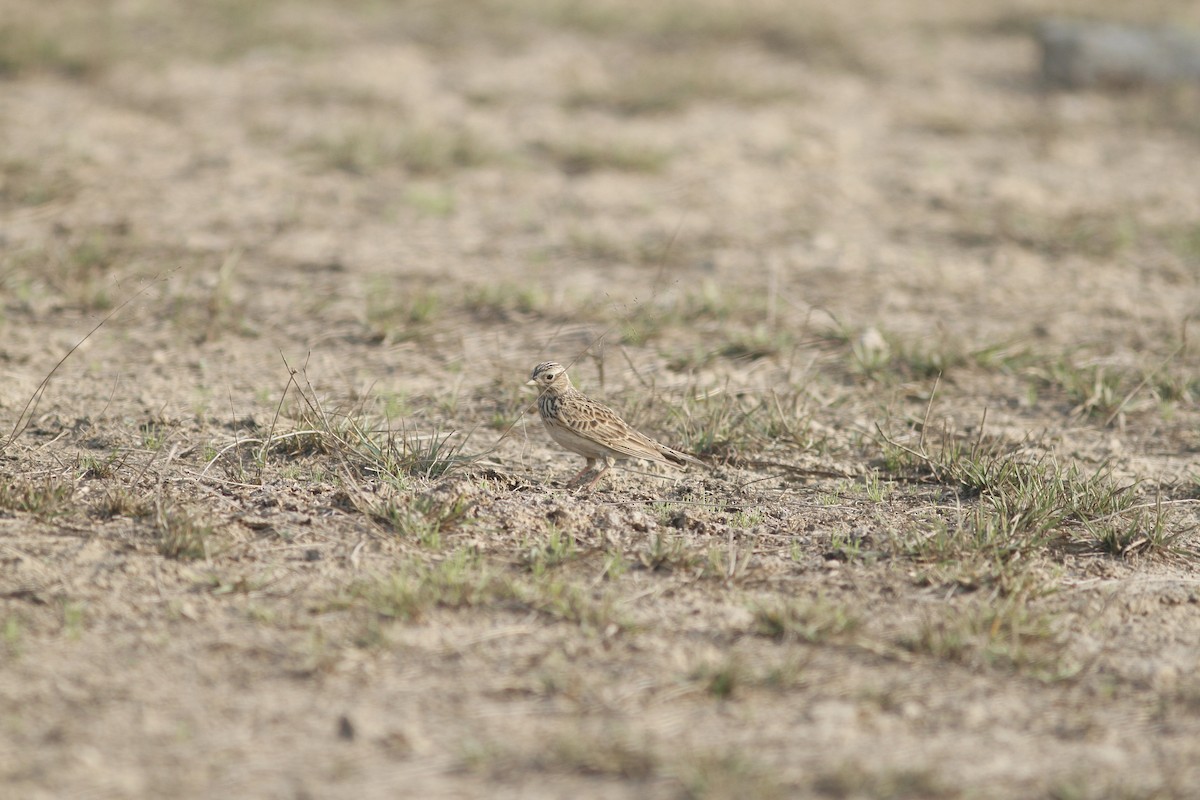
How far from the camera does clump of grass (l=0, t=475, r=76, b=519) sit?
4543 mm

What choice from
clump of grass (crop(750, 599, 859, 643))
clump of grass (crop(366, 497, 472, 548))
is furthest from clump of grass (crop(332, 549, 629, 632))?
clump of grass (crop(750, 599, 859, 643))

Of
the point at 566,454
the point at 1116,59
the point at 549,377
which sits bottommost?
the point at 566,454

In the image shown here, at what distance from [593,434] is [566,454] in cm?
58

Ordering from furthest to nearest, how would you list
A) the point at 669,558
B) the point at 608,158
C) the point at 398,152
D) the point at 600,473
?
the point at 608,158 < the point at 398,152 < the point at 600,473 < the point at 669,558

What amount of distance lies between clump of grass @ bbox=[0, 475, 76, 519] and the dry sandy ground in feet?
0.07

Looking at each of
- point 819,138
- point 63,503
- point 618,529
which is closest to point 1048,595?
point 618,529

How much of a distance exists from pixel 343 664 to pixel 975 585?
2.12 meters

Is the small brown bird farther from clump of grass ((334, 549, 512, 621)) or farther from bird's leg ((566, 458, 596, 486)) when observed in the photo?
clump of grass ((334, 549, 512, 621))

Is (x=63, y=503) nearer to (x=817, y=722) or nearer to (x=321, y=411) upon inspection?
(x=321, y=411)

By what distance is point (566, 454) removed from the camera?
5703mm

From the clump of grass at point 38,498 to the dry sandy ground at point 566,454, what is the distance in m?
0.02

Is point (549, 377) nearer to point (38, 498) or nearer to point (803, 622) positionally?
point (803, 622)

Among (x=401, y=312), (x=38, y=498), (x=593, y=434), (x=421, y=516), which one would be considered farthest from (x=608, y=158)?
(x=38, y=498)

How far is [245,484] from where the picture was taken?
4961 millimetres
